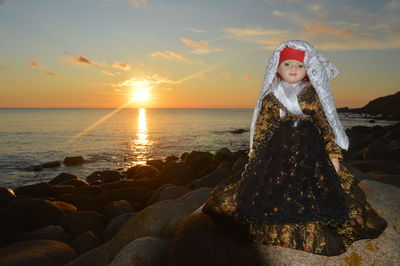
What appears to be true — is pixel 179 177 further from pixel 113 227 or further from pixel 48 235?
pixel 48 235

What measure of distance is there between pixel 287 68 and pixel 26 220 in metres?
8.27

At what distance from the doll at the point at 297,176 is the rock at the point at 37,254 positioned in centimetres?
367

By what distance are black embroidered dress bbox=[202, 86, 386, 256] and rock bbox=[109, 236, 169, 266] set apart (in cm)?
108

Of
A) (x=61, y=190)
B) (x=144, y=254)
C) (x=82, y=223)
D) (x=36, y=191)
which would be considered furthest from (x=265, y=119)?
(x=36, y=191)

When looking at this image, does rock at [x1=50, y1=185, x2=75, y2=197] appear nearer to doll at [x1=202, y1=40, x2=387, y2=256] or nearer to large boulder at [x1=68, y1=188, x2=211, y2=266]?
large boulder at [x1=68, y1=188, x2=211, y2=266]

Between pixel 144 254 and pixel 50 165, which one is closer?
pixel 144 254

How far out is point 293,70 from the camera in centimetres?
366

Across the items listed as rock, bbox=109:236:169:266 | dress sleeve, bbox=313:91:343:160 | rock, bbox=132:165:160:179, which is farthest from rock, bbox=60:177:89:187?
dress sleeve, bbox=313:91:343:160

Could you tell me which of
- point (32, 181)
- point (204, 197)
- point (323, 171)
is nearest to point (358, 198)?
point (323, 171)

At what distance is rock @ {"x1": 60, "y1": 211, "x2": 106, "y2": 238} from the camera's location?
27.4 feet

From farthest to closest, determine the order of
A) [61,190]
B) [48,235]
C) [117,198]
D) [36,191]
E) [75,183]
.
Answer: [75,183] < [61,190] < [36,191] < [117,198] < [48,235]

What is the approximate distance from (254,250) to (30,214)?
302 inches

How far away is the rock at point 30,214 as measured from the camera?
29.3 feet

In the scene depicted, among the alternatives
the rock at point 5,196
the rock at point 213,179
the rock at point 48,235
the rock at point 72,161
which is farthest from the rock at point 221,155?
the rock at point 48,235
